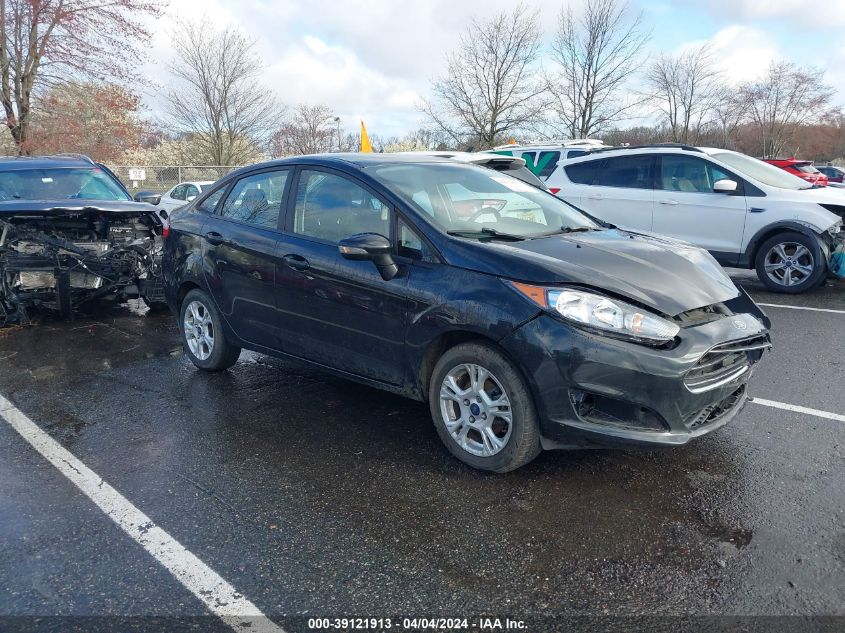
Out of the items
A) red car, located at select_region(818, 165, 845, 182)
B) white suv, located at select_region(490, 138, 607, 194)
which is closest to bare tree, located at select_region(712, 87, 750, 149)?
red car, located at select_region(818, 165, 845, 182)

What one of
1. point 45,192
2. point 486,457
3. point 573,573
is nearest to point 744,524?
point 573,573

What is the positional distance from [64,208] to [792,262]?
27.9ft

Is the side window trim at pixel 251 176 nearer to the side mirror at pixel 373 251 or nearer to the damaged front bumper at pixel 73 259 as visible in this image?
the side mirror at pixel 373 251

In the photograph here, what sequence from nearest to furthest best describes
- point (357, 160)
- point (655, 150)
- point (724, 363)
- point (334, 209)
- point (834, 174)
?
point (724, 363) < point (334, 209) < point (357, 160) < point (655, 150) < point (834, 174)

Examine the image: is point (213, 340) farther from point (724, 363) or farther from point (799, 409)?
point (799, 409)

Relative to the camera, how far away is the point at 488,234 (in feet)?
12.6

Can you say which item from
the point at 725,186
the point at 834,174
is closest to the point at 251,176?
the point at 725,186

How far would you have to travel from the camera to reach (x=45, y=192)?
7.90 m

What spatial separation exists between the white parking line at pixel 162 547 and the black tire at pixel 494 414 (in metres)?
1.42

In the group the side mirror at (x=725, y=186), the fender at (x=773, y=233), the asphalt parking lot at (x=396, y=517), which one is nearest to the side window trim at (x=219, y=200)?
the asphalt parking lot at (x=396, y=517)

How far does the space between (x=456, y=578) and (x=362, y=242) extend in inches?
72.8

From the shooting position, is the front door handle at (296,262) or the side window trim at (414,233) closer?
the side window trim at (414,233)

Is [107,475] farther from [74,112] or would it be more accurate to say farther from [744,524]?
[74,112]

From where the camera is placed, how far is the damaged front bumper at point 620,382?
3070mm
